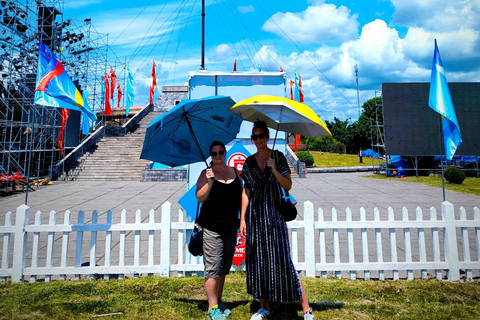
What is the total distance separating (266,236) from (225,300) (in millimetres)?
1174

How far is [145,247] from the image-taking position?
5660 mm

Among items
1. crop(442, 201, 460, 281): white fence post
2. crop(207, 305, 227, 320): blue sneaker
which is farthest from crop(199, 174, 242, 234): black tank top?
crop(442, 201, 460, 281): white fence post

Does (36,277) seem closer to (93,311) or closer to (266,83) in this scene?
(93,311)

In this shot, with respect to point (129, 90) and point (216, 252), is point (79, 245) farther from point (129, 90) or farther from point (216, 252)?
point (129, 90)

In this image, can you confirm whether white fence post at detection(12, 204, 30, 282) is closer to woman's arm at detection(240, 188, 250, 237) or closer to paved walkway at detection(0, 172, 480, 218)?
woman's arm at detection(240, 188, 250, 237)

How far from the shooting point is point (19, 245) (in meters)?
4.14

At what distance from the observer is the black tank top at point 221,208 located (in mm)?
3109

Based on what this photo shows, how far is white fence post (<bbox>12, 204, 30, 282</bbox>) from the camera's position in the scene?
162 inches

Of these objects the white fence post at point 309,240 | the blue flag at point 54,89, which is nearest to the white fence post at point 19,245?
the blue flag at point 54,89

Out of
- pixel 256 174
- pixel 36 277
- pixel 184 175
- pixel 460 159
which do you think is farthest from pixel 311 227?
pixel 460 159

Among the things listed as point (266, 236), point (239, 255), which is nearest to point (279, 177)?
point (266, 236)

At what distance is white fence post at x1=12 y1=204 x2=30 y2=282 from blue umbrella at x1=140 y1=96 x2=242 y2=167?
2.07 m

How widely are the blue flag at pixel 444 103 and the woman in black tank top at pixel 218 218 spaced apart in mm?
3774

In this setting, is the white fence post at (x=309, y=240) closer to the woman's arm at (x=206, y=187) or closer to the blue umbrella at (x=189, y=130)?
the blue umbrella at (x=189, y=130)
